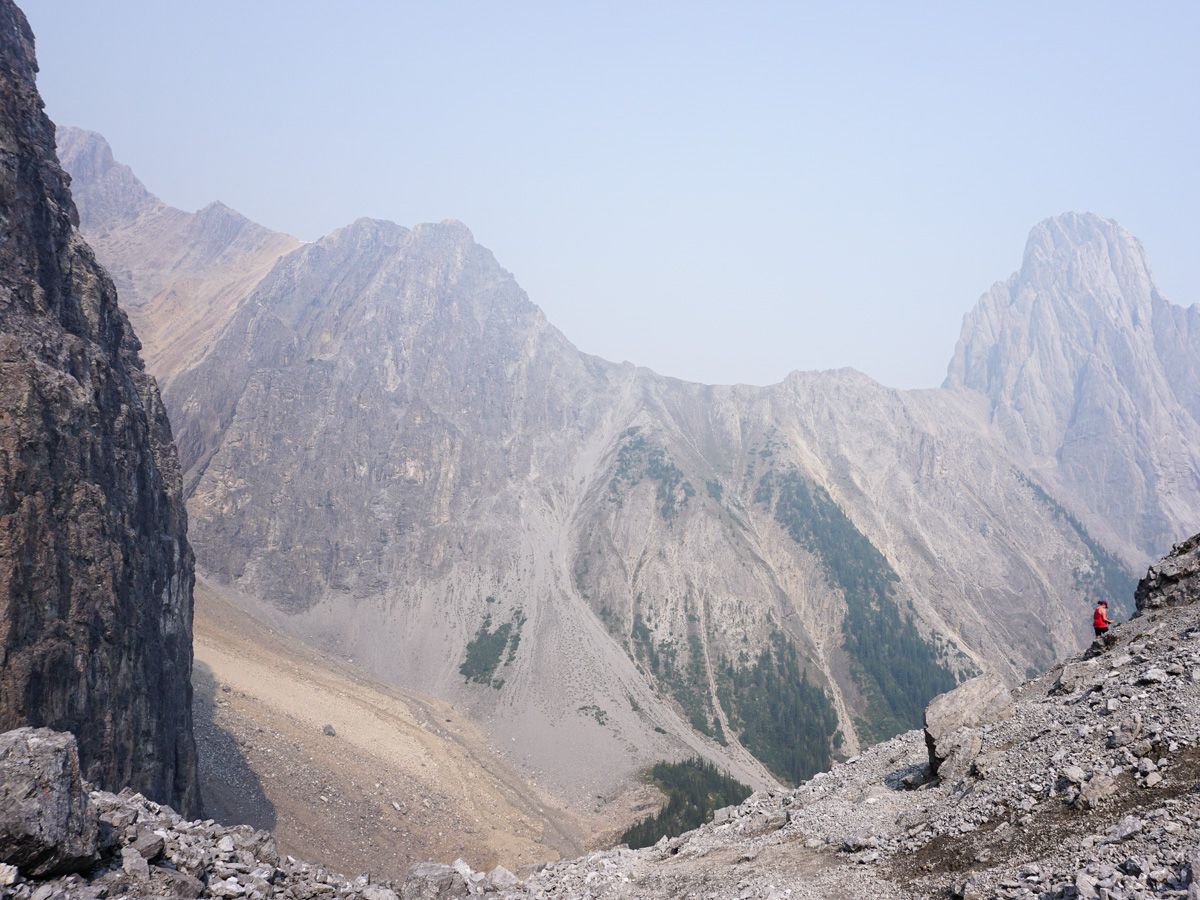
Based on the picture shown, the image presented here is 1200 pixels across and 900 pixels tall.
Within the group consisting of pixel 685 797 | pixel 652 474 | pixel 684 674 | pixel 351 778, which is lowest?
pixel 685 797

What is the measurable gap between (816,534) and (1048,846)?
531ft

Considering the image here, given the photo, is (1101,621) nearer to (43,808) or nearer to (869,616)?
(43,808)

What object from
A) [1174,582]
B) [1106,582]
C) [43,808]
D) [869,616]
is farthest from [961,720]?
[1106,582]

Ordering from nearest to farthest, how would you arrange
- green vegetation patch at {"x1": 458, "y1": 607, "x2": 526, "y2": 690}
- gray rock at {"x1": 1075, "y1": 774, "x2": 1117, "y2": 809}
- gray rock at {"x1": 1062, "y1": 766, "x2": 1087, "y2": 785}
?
gray rock at {"x1": 1075, "y1": 774, "x2": 1117, "y2": 809}, gray rock at {"x1": 1062, "y1": 766, "x2": 1087, "y2": 785}, green vegetation patch at {"x1": 458, "y1": 607, "x2": 526, "y2": 690}

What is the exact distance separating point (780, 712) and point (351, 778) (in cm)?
8586

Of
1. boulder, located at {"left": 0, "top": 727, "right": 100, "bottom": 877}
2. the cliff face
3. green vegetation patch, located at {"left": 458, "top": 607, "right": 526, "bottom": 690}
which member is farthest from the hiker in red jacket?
green vegetation patch, located at {"left": 458, "top": 607, "right": 526, "bottom": 690}

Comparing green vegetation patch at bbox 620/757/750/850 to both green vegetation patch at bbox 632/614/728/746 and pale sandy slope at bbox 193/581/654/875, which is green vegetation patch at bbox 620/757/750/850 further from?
green vegetation patch at bbox 632/614/728/746

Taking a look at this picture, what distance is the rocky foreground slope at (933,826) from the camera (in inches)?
556

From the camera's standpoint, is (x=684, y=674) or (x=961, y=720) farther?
(x=684, y=674)

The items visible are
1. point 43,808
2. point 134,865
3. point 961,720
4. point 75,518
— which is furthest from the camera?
point 75,518

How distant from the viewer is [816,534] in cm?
17075

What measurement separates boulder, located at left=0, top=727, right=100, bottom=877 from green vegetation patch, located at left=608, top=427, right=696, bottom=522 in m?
152

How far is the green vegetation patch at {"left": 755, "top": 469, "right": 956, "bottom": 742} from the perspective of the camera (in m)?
138

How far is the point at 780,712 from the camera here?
128 m
